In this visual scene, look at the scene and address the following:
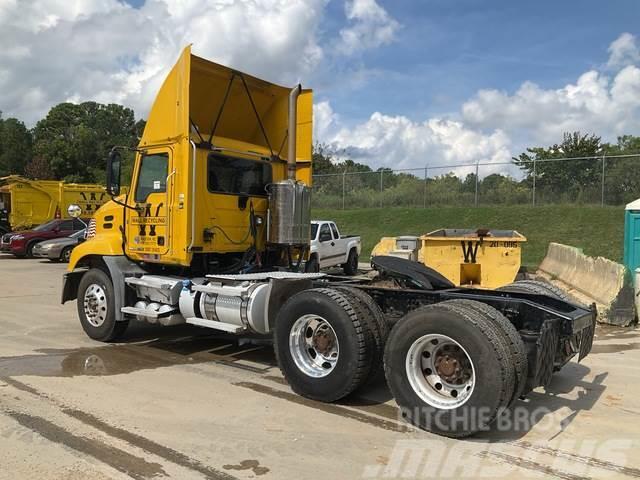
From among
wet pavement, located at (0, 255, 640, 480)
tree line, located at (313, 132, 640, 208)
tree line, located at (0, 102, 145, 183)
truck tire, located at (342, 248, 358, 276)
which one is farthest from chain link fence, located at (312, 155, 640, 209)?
tree line, located at (0, 102, 145, 183)

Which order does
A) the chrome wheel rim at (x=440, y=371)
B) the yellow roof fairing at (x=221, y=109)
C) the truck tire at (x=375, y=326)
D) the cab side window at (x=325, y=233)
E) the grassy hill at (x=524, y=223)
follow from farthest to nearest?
the grassy hill at (x=524, y=223) → the cab side window at (x=325, y=233) → the yellow roof fairing at (x=221, y=109) → the truck tire at (x=375, y=326) → the chrome wheel rim at (x=440, y=371)

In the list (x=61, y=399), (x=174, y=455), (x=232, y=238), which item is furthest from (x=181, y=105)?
(x=174, y=455)

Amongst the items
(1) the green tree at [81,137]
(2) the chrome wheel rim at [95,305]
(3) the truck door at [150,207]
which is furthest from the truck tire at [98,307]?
(1) the green tree at [81,137]

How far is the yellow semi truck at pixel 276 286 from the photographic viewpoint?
4719 mm

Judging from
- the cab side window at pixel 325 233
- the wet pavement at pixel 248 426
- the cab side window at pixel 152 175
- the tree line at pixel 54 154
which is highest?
the tree line at pixel 54 154

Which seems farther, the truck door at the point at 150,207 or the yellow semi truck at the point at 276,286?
the truck door at the point at 150,207

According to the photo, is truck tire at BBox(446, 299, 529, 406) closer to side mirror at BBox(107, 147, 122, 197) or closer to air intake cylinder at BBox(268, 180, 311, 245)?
air intake cylinder at BBox(268, 180, 311, 245)

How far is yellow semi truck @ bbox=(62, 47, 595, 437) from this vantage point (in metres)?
4.72

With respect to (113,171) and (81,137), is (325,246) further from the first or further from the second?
(81,137)

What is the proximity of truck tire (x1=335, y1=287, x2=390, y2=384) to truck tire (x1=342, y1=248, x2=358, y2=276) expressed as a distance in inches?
521

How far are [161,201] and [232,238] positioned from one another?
103 cm

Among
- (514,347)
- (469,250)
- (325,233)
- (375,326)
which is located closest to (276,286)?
(375,326)

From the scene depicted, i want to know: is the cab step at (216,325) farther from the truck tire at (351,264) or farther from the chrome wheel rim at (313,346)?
the truck tire at (351,264)

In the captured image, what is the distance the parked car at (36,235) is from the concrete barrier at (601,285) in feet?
59.8
